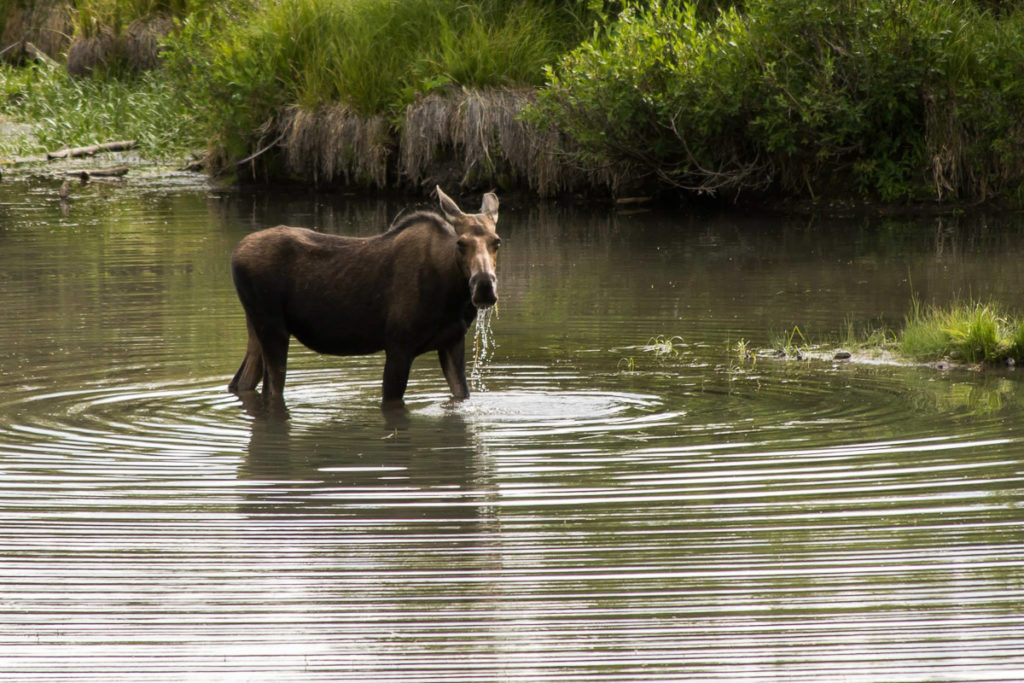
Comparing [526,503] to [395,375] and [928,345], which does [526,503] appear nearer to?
[395,375]

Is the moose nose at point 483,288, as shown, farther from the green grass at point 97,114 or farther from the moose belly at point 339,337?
the green grass at point 97,114

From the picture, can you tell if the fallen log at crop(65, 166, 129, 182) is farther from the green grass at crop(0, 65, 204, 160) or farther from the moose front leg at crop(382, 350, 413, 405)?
the moose front leg at crop(382, 350, 413, 405)

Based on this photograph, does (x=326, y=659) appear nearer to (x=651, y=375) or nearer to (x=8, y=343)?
(x=651, y=375)

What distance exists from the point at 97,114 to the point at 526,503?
23.2m

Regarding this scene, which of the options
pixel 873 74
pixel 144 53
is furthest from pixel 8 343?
pixel 144 53

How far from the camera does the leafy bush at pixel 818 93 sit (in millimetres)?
18797

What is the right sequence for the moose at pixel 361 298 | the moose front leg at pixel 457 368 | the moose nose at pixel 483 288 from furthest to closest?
the moose front leg at pixel 457 368
the moose at pixel 361 298
the moose nose at pixel 483 288

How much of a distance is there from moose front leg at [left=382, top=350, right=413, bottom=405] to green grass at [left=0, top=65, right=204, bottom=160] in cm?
1779

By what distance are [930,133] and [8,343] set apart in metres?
12.5

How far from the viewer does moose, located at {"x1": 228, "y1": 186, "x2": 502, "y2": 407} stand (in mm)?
8906

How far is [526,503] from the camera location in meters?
6.57

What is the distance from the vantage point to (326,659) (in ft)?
14.9

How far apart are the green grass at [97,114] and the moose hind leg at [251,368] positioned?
667 inches

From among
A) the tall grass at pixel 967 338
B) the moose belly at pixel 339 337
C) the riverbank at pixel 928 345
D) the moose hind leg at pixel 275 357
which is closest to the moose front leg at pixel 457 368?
the moose belly at pixel 339 337
